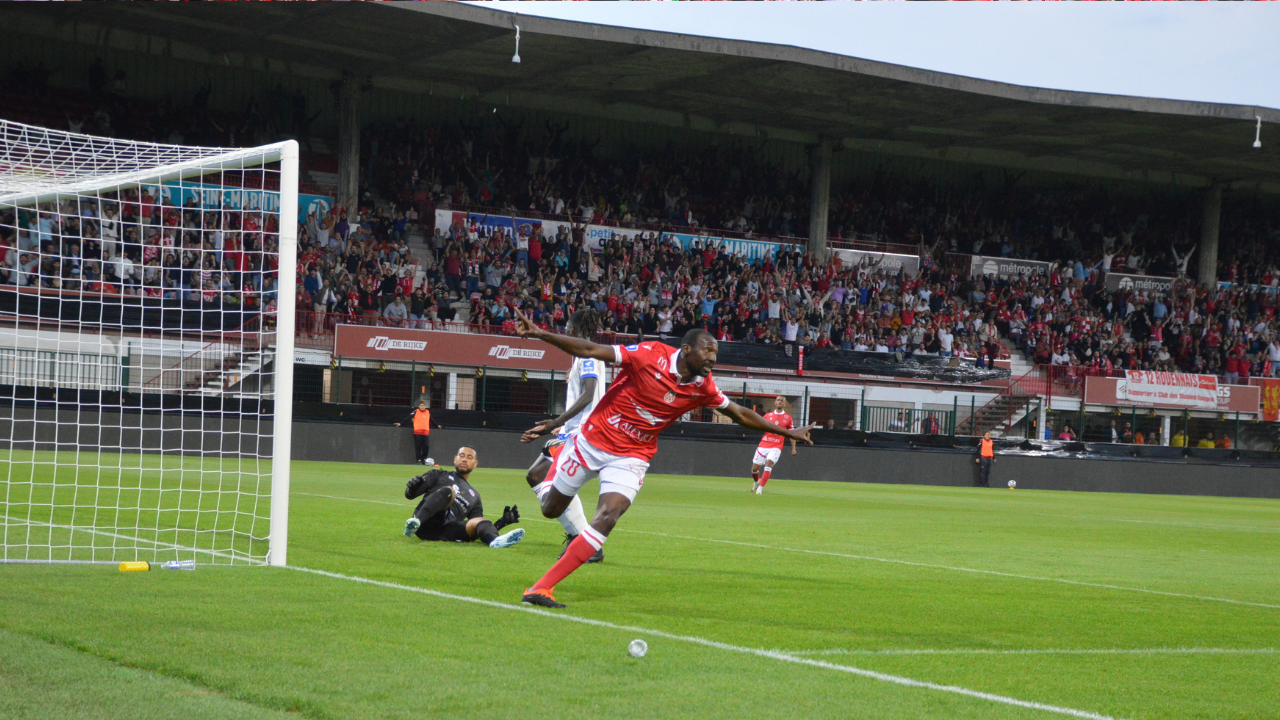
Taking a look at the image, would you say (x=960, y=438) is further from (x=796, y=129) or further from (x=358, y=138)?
(x=358, y=138)

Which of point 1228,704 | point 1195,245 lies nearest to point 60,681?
A: point 1228,704

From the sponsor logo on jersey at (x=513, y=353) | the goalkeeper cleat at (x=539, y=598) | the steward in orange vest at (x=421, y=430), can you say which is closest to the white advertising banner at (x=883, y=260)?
the sponsor logo on jersey at (x=513, y=353)

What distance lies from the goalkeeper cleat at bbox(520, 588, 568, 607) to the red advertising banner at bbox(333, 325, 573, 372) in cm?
2437

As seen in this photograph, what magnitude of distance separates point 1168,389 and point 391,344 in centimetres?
2550

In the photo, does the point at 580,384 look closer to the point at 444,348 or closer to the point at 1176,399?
the point at 444,348

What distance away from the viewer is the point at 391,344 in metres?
32.0

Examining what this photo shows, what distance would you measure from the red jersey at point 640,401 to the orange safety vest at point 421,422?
2136cm

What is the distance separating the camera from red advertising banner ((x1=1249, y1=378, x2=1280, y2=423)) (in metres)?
42.0

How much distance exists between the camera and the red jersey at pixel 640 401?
8203 millimetres

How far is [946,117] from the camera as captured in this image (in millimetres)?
44594

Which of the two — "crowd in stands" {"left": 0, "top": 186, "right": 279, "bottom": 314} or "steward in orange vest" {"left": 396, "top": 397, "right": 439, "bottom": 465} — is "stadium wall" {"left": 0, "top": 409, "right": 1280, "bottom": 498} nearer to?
"steward in orange vest" {"left": 396, "top": 397, "right": 439, "bottom": 465}

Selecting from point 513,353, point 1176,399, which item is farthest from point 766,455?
point 1176,399

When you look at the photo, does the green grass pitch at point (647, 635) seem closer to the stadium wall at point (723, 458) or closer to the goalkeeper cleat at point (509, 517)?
the goalkeeper cleat at point (509, 517)

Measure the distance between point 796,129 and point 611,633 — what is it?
42164 mm
